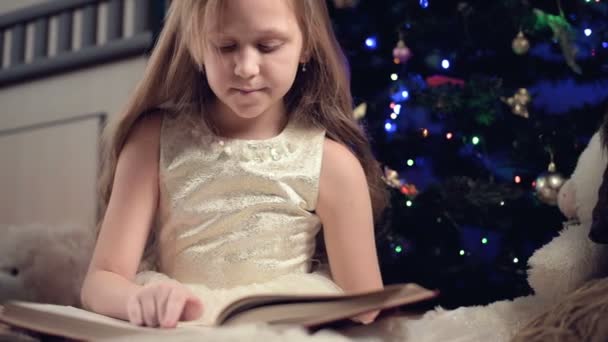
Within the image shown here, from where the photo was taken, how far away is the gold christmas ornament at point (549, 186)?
51.2 inches

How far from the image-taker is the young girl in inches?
34.3

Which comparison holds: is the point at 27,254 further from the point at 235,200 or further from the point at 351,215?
the point at 351,215

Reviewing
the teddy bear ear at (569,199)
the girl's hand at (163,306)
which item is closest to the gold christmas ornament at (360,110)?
the teddy bear ear at (569,199)

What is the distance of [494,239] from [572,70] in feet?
1.54

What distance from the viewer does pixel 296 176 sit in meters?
0.96

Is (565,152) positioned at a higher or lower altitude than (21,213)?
higher

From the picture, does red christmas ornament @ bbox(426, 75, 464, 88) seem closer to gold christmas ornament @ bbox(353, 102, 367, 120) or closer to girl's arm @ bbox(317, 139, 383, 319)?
gold christmas ornament @ bbox(353, 102, 367, 120)

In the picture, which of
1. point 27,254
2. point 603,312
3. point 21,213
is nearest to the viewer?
point 603,312

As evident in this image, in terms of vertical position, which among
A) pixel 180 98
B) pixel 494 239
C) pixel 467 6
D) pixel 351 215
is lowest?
pixel 494 239

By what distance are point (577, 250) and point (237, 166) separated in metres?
0.49

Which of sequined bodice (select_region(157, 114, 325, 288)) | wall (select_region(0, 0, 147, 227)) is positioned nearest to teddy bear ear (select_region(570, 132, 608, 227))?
sequined bodice (select_region(157, 114, 325, 288))

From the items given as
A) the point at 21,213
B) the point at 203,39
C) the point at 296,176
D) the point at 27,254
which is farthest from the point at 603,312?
the point at 21,213

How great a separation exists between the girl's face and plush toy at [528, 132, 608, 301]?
0.45 metres

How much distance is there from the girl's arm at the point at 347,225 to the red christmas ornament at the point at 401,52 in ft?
2.08
